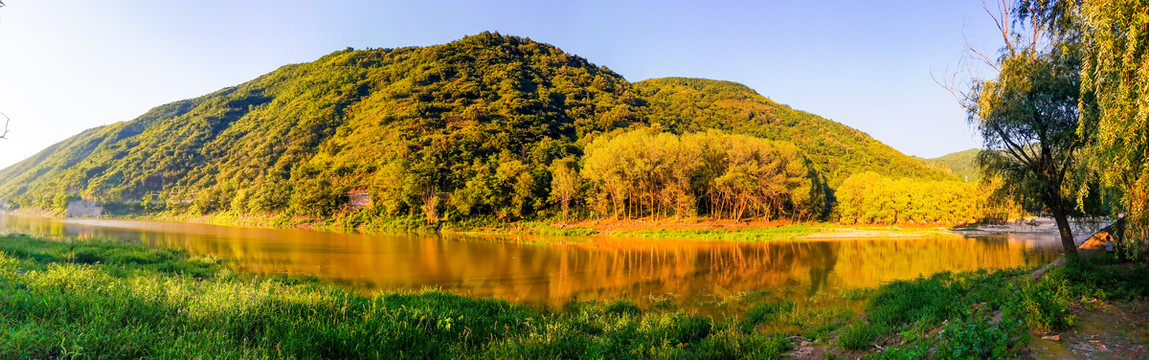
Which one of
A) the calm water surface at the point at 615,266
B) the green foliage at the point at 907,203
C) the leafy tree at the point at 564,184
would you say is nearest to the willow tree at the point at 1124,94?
the calm water surface at the point at 615,266

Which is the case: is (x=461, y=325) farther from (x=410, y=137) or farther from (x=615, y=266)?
(x=410, y=137)

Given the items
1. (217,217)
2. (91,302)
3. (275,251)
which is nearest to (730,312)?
(91,302)

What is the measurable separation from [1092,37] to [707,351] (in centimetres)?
909

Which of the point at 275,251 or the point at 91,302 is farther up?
the point at 91,302

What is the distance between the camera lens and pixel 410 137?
7706cm

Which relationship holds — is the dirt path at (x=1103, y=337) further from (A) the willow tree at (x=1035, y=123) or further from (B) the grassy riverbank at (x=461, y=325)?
(A) the willow tree at (x=1035, y=123)

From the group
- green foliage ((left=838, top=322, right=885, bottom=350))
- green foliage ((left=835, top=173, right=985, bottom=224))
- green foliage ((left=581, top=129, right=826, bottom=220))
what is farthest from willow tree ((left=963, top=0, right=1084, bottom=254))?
green foliage ((left=835, top=173, right=985, bottom=224))

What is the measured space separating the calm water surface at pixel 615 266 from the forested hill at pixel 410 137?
1928 centimetres

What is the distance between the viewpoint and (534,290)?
56.1 ft

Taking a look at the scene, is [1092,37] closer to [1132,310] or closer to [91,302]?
[1132,310]

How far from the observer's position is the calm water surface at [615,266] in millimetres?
17547

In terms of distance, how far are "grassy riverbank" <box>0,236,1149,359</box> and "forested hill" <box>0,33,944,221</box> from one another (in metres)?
39.9

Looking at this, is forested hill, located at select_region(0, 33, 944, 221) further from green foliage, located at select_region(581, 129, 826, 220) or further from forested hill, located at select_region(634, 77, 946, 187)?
green foliage, located at select_region(581, 129, 826, 220)

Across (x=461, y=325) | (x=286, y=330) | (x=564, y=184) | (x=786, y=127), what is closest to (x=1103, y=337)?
(x=461, y=325)
